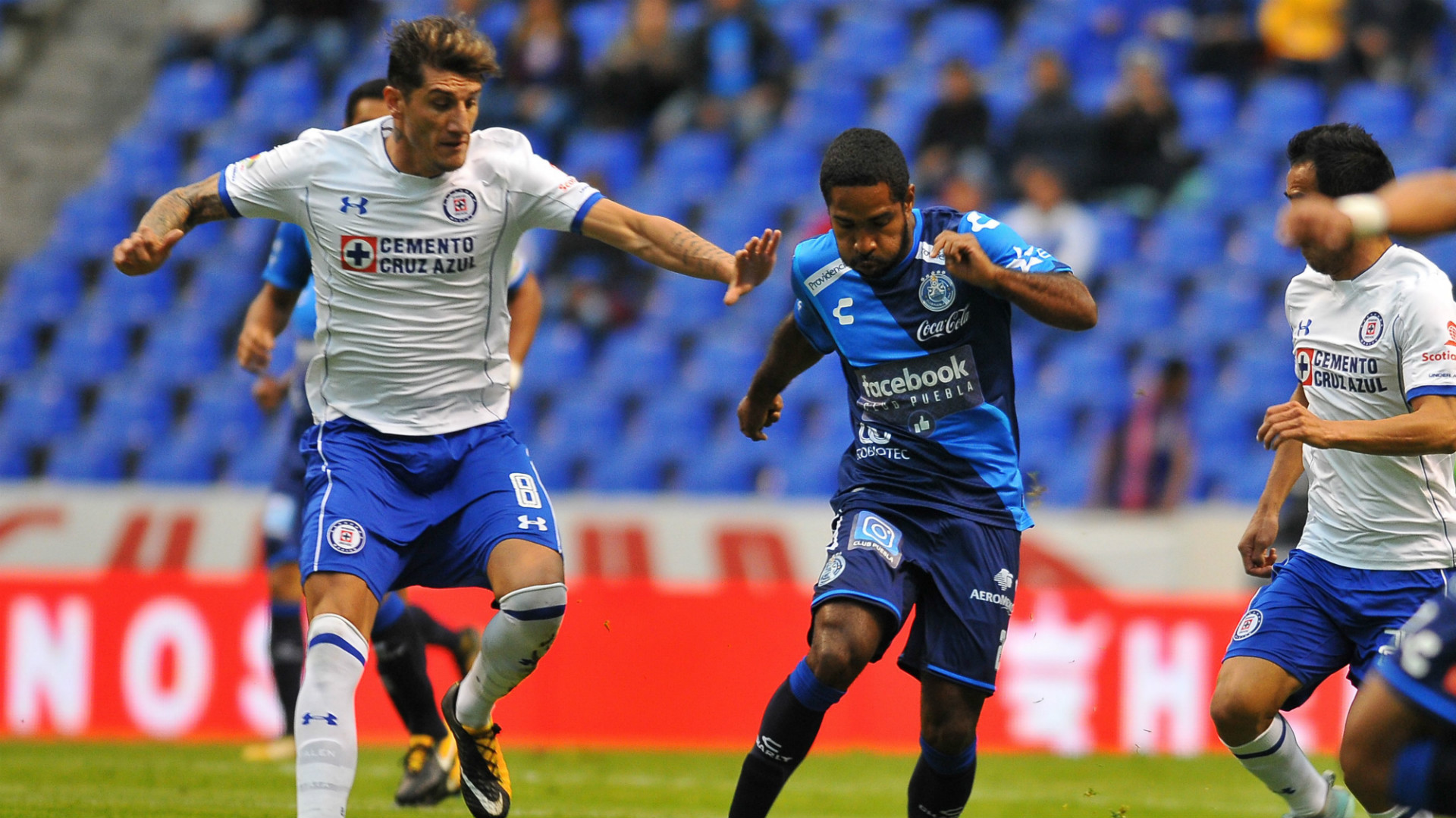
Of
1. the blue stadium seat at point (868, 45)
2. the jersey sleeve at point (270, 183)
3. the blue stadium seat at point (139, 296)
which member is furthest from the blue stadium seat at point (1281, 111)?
the blue stadium seat at point (139, 296)

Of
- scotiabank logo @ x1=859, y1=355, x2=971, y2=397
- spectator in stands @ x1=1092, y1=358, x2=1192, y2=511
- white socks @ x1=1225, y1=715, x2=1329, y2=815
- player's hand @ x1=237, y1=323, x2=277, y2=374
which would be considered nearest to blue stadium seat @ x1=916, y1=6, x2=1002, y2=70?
spectator in stands @ x1=1092, y1=358, x2=1192, y2=511

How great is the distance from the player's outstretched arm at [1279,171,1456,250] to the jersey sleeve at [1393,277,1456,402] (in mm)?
1467

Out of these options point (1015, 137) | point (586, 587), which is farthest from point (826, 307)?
point (1015, 137)

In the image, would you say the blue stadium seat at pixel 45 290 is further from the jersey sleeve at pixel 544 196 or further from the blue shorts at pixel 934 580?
the blue shorts at pixel 934 580

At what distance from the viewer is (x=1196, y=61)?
1558cm

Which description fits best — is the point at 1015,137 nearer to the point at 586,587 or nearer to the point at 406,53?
the point at 586,587

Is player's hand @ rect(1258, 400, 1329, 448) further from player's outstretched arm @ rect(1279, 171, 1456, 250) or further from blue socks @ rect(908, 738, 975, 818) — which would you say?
blue socks @ rect(908, 738, 975, 818)

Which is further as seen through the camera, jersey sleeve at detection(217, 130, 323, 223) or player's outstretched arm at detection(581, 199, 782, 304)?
jersey sleeve at detection(217, 130, 323, 223)

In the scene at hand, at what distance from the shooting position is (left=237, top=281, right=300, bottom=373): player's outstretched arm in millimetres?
7652

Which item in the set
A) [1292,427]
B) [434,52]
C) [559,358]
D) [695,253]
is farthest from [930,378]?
[559,358]

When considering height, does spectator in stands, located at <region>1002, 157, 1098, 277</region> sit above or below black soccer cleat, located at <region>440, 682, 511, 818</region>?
above

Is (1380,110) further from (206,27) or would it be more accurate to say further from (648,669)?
(206,27)

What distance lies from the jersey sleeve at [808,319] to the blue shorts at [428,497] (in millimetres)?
1108

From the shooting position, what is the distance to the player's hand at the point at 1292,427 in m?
5.21
